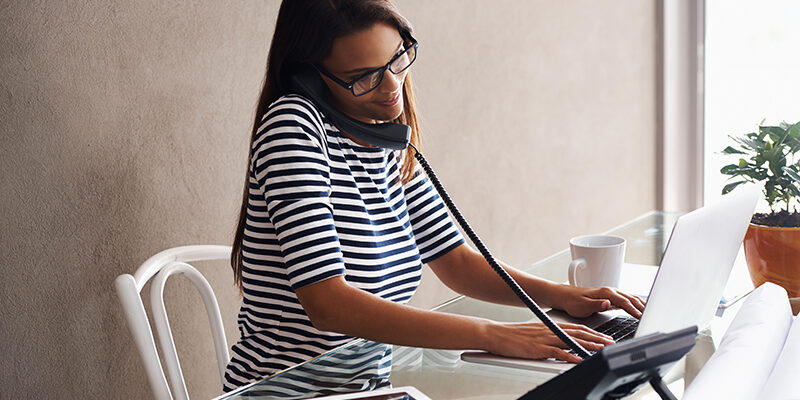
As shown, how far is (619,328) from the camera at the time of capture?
3.69 ft

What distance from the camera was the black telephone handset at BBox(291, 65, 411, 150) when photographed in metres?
1.24

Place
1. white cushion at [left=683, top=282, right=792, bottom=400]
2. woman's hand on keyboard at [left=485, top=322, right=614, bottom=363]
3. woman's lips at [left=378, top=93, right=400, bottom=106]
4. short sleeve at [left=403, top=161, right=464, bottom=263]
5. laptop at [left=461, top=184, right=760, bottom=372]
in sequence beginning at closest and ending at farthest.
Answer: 1. white cushion at [left=683, top=282, right=792, bottom=400]
2. laptop at [left=461, top=184, right=760, bottom=372]
3. woman's hand on keyboard at [left=485, top=322, right=614, bottom=363]
4. woman's lips at [left=378, top=93, right=400, bottom=106]
5. short sleeve at [left=403, top=161, right=464, bottom=263]

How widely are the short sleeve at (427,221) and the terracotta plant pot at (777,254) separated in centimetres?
53

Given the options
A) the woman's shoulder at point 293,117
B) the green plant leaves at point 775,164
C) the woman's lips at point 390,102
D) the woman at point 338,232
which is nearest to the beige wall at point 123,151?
the woman at point 338,232

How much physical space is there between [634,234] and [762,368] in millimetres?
997

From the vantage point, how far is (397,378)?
100 centimetres

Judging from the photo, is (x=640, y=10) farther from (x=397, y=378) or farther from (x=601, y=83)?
(x=397, y=378)

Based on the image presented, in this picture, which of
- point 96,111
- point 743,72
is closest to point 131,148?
point 96,111

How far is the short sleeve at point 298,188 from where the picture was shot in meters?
1.11

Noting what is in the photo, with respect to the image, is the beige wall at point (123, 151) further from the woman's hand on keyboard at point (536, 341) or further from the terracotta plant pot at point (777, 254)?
the terracotta plant pot at point (777, 254)

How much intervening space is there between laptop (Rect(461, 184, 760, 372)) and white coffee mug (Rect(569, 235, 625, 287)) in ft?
0.48

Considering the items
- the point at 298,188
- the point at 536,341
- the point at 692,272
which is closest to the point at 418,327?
the point at 536,341

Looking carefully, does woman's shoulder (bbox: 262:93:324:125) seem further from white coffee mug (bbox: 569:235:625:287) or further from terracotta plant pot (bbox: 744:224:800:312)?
terracotta plant pot (bbox: 744:224:800:312)

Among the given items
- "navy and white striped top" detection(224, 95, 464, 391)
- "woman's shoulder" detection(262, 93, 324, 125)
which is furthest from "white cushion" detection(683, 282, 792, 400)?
"woman's shoulder" detection(262, 93, 324, 125)
